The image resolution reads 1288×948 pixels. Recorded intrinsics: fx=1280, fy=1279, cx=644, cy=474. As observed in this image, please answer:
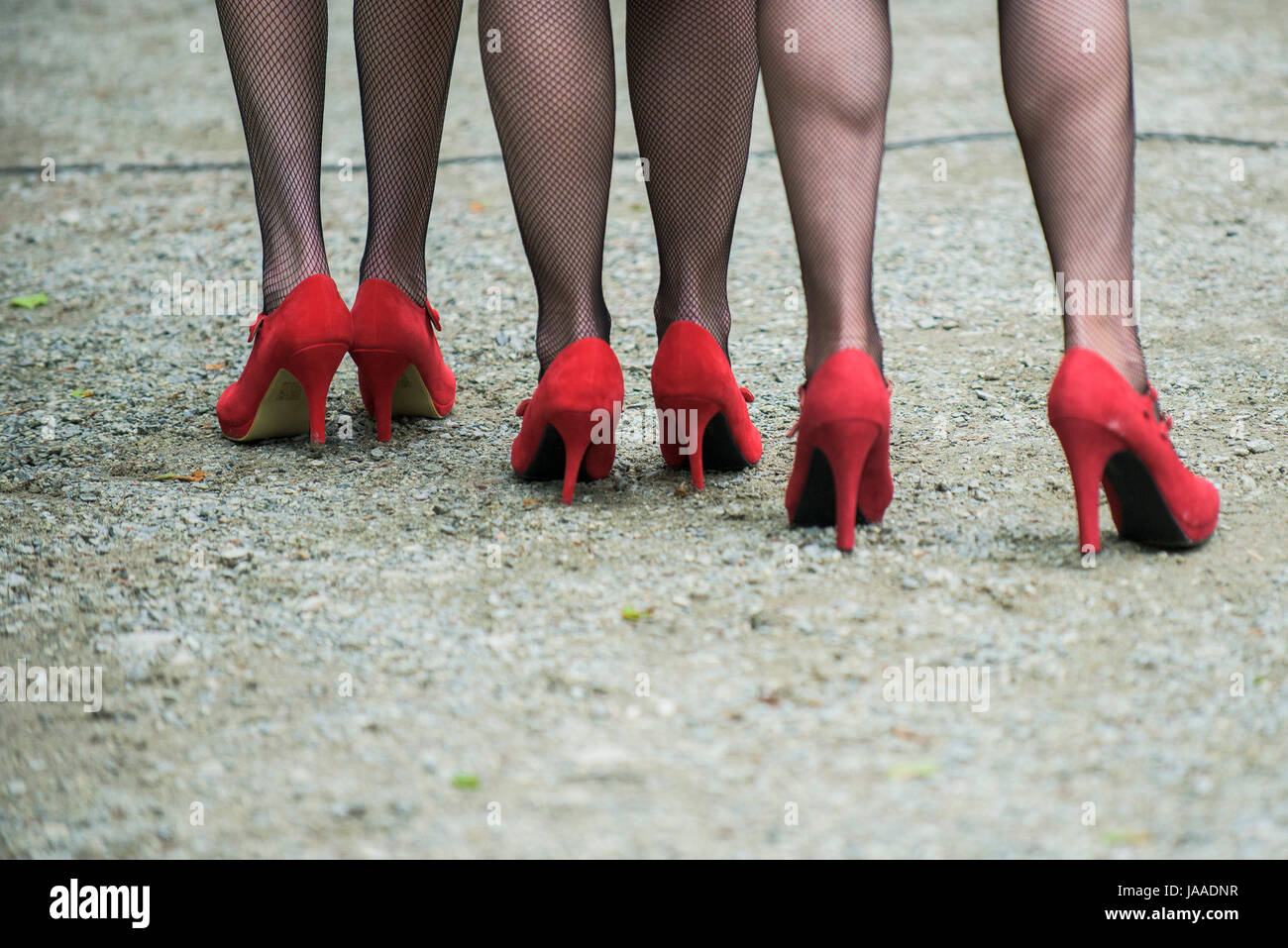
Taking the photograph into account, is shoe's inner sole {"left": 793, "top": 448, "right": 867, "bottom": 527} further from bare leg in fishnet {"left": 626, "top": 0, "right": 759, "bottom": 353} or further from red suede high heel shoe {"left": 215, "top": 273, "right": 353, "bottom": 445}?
red suede high heel shoe {"left": 215, "top": 273, "right": 353, "bottom": 445}

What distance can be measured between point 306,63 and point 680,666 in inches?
49.5

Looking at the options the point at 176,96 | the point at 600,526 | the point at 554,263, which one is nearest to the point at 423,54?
the point at 554,263

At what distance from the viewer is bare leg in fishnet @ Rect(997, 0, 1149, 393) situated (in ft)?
5.23

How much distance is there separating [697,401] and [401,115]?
728mm

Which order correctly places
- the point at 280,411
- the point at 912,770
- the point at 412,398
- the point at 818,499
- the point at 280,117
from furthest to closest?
the point at 412,398 → the point at 280,411 → the point at 280,117 → the point at 818,499 → the point at 912,770

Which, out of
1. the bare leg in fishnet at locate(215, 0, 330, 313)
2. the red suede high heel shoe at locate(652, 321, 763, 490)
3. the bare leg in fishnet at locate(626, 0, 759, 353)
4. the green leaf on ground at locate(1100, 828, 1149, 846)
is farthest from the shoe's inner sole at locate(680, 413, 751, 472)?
the green leaf on ground at locate(1100, 828, 1149, 846)

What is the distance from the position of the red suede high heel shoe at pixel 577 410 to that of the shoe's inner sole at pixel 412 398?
405 mm

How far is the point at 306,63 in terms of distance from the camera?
2121 millimetres

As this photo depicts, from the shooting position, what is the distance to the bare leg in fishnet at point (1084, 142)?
1594mm

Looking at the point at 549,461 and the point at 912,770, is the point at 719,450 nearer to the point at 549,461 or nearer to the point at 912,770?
the point at 549,461

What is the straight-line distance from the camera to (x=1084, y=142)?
162cm

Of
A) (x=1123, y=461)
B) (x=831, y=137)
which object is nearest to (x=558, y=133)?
(x=831, y=137)

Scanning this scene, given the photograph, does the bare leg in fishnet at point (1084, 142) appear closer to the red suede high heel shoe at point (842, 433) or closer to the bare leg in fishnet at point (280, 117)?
the red suede high heel shoe at point (842, 433)

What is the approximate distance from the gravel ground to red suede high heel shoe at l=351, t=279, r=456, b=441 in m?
0.06
